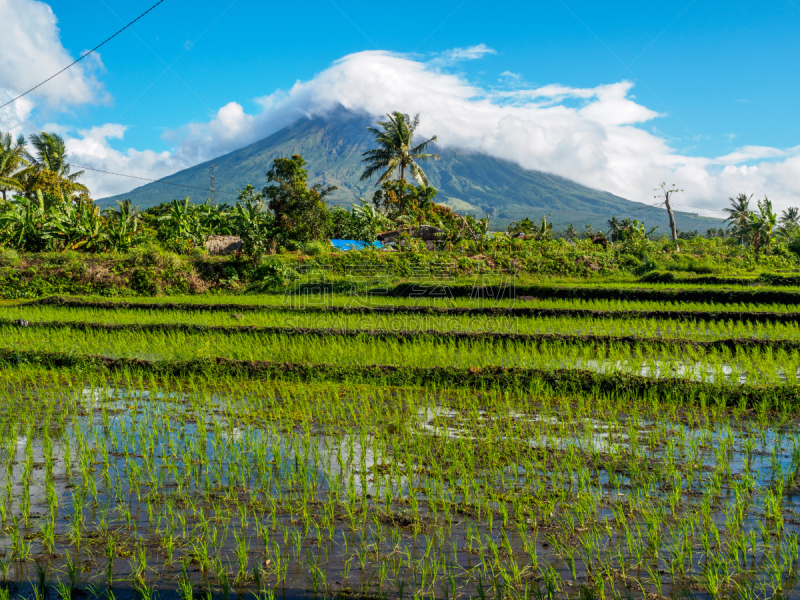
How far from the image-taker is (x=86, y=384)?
565 cm

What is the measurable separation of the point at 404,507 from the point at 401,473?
39 centimetres

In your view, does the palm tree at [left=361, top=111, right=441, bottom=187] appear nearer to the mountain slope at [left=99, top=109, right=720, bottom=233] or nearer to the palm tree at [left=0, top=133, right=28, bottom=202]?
the palm tree at [left=0, top=133, right=28, bottom=202]

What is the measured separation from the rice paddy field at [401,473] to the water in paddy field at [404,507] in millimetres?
15

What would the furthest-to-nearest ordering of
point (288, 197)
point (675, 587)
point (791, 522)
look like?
point (288, 197) < point (791, 522) < point (675, 587)

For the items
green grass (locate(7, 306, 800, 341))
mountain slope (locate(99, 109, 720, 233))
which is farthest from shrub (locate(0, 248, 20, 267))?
mountain slope (locate(99, 109, 720, 233))

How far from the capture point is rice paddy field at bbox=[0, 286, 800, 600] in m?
2.22

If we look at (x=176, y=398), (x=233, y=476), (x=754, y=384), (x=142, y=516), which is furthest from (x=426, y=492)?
(x=754, y=384)

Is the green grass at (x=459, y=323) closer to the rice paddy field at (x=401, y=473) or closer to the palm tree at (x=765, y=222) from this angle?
the rice paddy field at (x=401, y=473)

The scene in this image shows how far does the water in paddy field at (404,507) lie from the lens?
2.20m

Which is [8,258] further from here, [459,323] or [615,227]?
[615,227]

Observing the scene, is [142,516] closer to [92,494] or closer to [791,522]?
[92,494]

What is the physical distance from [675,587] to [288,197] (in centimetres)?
2200

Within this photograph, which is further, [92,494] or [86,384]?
[86,384]

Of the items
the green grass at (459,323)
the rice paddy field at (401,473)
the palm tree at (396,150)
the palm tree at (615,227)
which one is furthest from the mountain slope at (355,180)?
the rice paddy field at (401,473)
